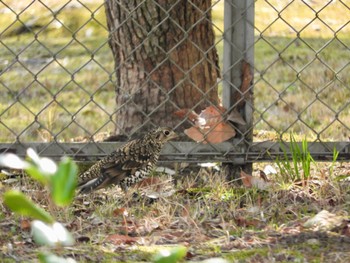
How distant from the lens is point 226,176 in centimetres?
466

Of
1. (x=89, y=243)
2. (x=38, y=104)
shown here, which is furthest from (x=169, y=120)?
(x=38, y=104)

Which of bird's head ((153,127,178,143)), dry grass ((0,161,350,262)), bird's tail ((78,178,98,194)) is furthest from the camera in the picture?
bird's head ((153,127,178,143))

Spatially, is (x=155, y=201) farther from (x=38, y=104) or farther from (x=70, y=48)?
(x=70, y=48)

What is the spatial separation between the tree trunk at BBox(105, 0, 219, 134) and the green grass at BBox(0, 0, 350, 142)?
1.31ft

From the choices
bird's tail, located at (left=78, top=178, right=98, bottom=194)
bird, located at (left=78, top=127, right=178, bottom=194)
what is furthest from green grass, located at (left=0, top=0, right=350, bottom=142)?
bird's tail, located at (left=78, top=178, right=98, bottom=194)

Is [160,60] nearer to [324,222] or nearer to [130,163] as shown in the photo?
[130,163]

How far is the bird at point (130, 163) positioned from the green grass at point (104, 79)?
83cm

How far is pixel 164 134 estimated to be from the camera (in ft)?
14.9

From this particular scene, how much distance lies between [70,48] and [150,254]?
8.12 meters

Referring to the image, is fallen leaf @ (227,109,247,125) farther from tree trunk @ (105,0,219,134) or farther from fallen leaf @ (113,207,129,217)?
fallen leaf @ (113,207,129,217)

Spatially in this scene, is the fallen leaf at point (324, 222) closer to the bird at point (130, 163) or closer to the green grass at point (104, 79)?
the bird at point (130, 163)

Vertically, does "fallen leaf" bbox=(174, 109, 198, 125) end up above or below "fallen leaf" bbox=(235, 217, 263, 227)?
above

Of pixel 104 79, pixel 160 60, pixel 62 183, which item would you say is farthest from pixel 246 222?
pixel 104 79

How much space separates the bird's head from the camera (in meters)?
4.51
